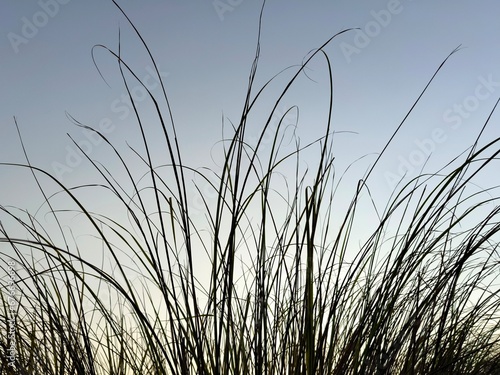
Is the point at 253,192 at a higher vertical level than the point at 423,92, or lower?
lower

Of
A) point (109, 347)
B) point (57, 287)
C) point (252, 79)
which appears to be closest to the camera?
point (252, 79)

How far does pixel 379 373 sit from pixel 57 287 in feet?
4.37

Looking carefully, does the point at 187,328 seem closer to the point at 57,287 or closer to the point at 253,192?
the point at 253,192

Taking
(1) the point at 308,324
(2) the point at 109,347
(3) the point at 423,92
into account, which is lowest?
(1) the point at 308,324

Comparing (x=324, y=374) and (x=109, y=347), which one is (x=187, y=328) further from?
(x=109, y=347)

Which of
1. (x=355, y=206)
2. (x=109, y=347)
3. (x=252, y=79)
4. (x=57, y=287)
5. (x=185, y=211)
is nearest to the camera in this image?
(x=185, y=211)

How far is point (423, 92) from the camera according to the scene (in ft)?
6.63

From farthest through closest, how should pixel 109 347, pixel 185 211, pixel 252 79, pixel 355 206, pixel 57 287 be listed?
pixel 109 347, pixel 57 287, pixel 355 206, pixel 252 79, pixel 185 211

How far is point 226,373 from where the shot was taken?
1830mm

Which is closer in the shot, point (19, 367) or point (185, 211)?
point (185, 211)

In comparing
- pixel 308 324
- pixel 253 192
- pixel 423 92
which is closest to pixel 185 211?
pixel 253 192

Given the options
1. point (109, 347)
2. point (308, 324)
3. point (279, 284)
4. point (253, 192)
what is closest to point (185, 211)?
point (253, 192)

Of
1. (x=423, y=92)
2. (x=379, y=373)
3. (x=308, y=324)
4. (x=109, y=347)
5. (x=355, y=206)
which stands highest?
(x=423, y=92)

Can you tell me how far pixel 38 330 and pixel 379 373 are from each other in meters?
1.45
